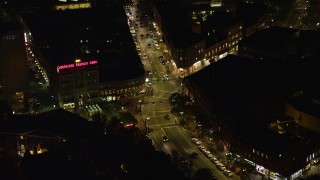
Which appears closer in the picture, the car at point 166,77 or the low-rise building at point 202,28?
the car at point 166,77

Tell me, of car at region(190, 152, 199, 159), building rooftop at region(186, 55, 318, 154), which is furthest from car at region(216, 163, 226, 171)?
building rooftop at region(186, 55, 318, 154)

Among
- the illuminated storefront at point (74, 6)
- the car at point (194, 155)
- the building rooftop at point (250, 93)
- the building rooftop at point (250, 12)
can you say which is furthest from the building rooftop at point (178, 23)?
the car at point (194, 155)

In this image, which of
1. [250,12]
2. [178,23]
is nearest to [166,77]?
[178,23]

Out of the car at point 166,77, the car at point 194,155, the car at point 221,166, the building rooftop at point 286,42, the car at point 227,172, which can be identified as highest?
the building rooftop at point 286,42

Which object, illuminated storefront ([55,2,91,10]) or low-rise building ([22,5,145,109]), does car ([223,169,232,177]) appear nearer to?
low-rise building ([22,5,145,109])

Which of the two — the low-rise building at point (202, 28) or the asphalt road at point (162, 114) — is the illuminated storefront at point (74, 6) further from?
the asphalt road at point (162, 114)

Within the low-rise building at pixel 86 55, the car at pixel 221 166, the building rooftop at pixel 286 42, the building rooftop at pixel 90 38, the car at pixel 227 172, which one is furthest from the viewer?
the building rooftop at pixel 286 42

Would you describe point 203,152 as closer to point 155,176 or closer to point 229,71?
point 155,176

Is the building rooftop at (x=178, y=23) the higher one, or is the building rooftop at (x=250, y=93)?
the building rooftop at (x=178, y=23)

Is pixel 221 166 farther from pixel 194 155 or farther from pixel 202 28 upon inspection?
pixel 202 28
